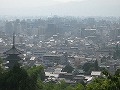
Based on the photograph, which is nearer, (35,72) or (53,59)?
(35,72)

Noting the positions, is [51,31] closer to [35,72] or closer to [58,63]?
[58,63]

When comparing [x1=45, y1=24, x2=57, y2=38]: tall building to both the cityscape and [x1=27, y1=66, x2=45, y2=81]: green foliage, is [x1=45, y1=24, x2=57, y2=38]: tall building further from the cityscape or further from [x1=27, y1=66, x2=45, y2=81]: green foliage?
[x1=27, y1=66, x2=45, y2=81]: green foliage

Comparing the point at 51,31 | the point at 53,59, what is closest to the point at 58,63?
the point at 53,59

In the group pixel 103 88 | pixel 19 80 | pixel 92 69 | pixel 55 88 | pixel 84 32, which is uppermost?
pixel 103 88

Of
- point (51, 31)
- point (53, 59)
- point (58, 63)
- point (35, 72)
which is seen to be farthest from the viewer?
point (51, 31)

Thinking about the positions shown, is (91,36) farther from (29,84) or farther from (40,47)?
(29,84)

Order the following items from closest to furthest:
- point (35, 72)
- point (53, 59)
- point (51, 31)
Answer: point (35, 72) < point (53, 59) < point (51, 31)

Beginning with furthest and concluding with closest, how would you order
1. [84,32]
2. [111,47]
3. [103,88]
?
[84,32] < [111,47] < [103,88]

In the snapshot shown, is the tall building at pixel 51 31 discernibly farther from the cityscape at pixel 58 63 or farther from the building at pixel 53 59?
the building at pixel 53 59

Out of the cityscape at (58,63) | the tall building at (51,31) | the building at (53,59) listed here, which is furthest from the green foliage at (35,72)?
the tall building at (51,31)

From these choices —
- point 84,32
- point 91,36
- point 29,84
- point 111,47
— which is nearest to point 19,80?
point 29,84

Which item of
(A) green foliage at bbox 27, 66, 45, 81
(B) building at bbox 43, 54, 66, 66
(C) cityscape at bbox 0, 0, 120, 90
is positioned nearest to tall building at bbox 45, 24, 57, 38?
(C) cityscape at bbox 0, 0, 120, 90
